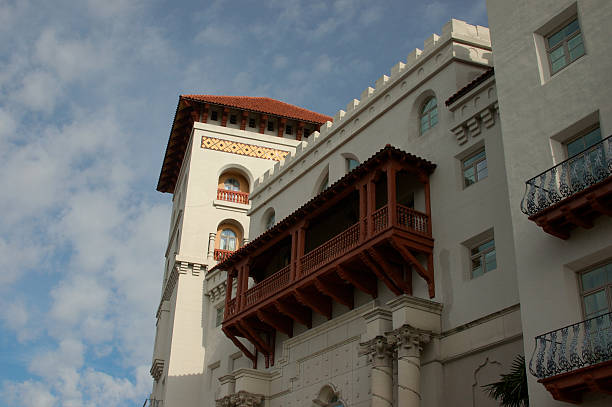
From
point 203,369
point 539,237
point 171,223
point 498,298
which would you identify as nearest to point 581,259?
point 539,237

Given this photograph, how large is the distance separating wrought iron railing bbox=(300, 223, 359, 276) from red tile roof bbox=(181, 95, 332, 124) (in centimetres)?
1803

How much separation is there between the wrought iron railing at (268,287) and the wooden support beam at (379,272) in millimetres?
4110

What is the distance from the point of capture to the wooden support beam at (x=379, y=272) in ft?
67.3

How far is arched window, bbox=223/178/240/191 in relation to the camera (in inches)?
1552

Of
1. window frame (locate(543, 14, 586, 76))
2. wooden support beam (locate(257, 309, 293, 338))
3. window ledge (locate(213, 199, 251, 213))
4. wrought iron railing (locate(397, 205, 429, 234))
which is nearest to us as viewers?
window frame (locate(543, 14, 586, 76))

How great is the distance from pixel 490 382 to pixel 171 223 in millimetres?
28815

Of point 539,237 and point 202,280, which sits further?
point 202,280

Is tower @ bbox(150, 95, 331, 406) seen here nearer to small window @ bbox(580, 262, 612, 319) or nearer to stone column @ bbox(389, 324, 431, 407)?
stone column @ bbox(389, 324, 431, 407)

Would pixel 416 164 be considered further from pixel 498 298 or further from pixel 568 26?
pixel 568 26

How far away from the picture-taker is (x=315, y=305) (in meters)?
23.3

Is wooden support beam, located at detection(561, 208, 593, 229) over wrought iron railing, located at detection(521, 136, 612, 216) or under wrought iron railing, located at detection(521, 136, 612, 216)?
under

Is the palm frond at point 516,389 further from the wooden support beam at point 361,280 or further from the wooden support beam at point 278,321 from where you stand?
the wooden support beam at point 278,321

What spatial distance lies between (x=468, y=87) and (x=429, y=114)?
2360 millimetres

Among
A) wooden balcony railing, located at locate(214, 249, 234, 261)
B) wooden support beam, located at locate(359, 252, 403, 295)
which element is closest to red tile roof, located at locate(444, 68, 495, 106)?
wooden support beam, located at locate(359, 252, 403, 295)
